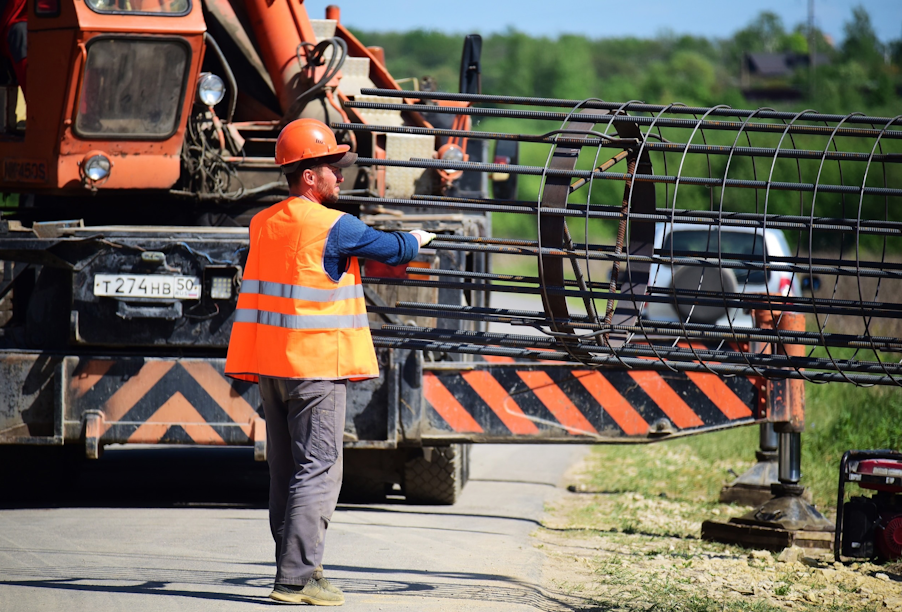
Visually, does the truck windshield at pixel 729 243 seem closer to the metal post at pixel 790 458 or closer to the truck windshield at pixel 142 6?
the metal post at pixel 790 458

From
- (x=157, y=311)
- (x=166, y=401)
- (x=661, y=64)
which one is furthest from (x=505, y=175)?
(x=661, y=64)

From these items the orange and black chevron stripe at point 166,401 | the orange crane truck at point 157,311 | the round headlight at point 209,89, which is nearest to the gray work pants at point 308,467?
the orange crane truck at point 157,311

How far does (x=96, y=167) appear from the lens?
6.43 metres

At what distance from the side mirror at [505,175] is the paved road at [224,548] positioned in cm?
275

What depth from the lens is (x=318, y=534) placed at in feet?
14.7

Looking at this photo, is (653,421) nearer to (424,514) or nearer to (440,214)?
(424,514)

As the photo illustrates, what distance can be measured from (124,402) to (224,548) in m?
1.17

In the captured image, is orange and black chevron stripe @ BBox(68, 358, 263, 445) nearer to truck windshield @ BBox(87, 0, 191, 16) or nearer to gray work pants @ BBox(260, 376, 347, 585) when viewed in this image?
gray work pants @ BBox(260, 376, 347, 585)

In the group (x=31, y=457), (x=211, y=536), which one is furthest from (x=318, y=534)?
(x=31, y=457)

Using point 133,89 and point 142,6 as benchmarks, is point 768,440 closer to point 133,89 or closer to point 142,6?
point 133,89

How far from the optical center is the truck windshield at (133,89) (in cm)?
639

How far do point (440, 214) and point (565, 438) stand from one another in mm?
2231

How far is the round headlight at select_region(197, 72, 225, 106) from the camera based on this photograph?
263 inches

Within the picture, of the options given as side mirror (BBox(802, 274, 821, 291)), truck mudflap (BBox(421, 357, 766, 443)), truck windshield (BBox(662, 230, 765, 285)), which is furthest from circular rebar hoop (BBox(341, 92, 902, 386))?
truck windshield (BBox(662, 230, 765, 285))
